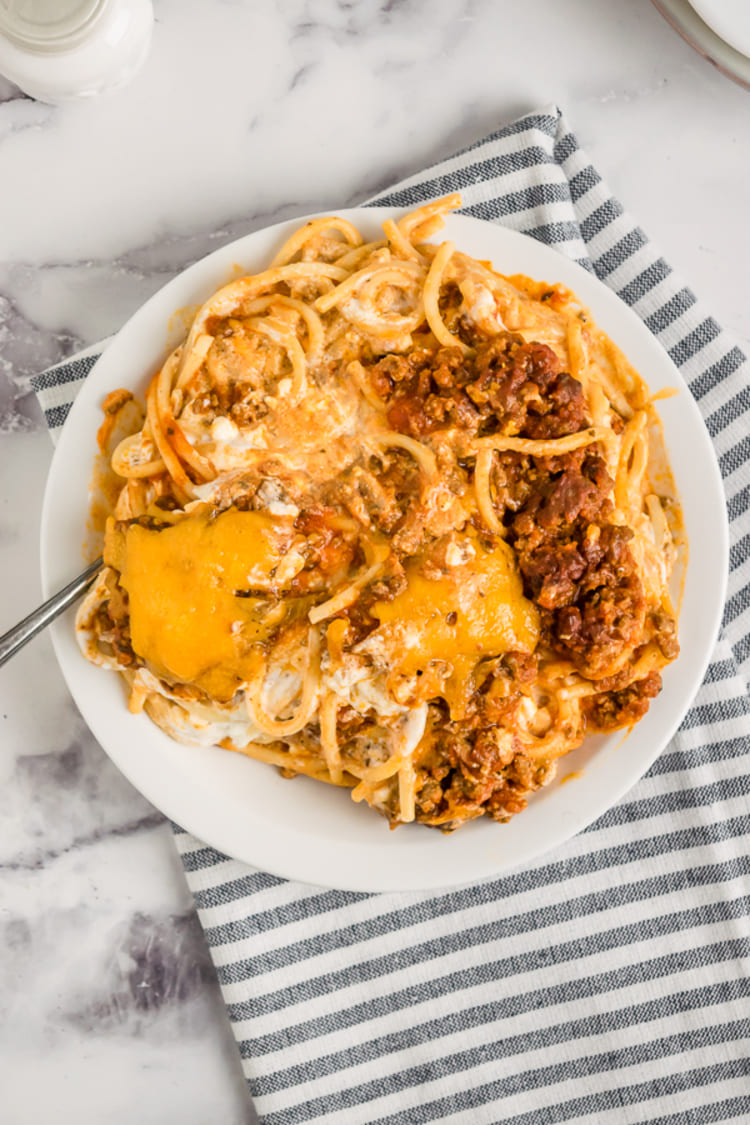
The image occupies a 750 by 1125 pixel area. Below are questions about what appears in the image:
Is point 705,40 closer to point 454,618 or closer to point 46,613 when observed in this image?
point 454,618

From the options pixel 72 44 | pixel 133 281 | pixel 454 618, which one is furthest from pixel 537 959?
pixel 72 44

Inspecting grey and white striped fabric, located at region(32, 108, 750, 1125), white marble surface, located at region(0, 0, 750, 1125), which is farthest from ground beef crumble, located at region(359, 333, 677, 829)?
white marble surface, located at region(0, 0, 750, 1125)

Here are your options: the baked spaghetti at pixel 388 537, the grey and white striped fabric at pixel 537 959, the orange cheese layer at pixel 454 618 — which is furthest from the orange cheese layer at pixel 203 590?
the grey and white striped fabric at pixel 537 959

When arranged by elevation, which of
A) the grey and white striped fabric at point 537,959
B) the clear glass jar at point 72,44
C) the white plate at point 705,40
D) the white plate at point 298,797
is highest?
the white plate at point 705,40

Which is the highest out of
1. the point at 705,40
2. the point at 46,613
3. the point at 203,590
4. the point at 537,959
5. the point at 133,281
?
the point at 705,40

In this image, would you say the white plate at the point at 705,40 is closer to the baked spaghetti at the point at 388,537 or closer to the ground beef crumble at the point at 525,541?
Answer: the baked spaghetti at the point at 388,537

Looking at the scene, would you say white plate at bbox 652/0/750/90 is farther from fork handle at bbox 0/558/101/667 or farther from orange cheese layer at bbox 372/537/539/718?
fork handle at bbox 0/558/101/667
